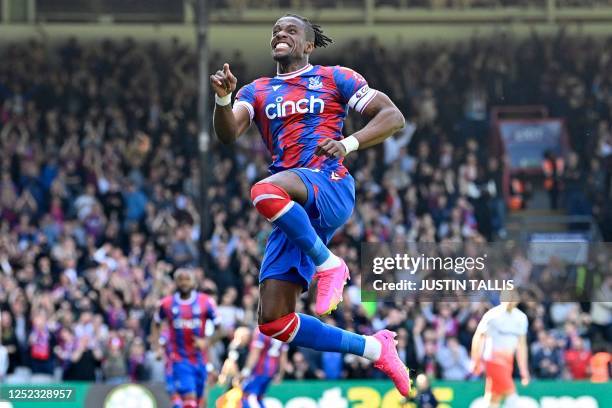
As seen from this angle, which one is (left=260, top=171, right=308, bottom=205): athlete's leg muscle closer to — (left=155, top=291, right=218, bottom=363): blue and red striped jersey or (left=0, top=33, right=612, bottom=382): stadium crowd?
(left=155, top=291, right=218, bottom=363): blue and red striped jersey

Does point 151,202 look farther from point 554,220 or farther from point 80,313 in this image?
point 554,220

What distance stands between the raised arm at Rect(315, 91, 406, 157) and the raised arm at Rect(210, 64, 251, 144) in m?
0.59

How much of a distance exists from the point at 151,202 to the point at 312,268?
13.7 metres

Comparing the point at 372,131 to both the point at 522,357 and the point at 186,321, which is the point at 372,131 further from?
the point at 522,357

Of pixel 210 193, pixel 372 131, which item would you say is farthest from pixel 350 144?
pixel 210 193

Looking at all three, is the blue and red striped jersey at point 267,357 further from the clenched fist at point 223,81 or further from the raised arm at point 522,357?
the clenched fist at point 223,81

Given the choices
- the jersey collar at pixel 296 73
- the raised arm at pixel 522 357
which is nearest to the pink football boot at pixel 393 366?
the jersey collar at pixel 296 73

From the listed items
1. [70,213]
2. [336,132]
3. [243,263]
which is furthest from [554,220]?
[336,132]

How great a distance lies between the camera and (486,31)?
26922mm

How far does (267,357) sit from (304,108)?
714 centimetres

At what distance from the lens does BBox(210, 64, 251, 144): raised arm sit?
27.5 feet

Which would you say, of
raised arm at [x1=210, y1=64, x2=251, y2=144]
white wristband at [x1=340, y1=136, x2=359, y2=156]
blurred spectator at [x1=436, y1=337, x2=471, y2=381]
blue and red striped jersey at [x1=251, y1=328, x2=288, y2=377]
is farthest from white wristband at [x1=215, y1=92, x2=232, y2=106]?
blurred spectator at [x1=436, y1=337, x2=471, y2=381]

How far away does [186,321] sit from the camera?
15023 millimetres

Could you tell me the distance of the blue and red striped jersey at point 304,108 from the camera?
29.3 feet
